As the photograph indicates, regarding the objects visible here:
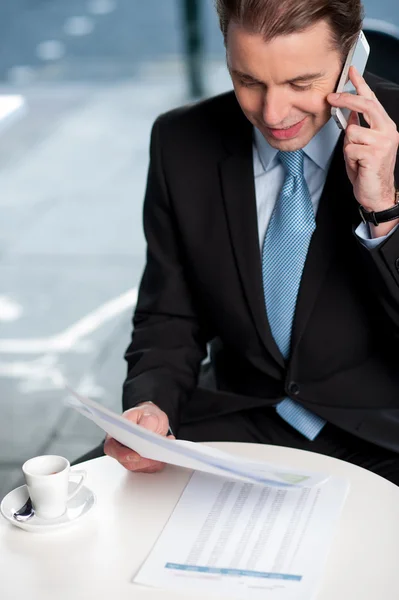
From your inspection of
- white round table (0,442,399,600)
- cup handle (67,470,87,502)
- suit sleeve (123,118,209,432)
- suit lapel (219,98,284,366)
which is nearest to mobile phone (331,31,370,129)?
suit lapel (219,98,284,366)

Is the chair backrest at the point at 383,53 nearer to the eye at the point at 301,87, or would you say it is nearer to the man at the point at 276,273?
the man at the point at 276,273

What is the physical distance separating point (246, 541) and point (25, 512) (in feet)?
1.16

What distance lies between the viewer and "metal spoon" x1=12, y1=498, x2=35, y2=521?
4.89ft

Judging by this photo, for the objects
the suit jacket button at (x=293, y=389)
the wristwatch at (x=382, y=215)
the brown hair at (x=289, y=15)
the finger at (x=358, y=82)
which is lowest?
the suit jacket button at (x=293, y=389)

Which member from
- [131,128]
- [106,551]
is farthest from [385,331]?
[131,128]

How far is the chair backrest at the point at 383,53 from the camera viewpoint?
227cm

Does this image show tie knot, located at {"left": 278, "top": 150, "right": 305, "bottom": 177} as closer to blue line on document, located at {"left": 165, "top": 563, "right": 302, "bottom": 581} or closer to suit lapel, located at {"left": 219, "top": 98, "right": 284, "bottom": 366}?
suit lapel, located at {"left": 219, "top": 98, "right": 284, "bottom": 366}

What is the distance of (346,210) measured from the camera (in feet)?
6.19

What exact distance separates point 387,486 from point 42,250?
337 centimetres

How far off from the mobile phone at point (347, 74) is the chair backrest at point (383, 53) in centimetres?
55

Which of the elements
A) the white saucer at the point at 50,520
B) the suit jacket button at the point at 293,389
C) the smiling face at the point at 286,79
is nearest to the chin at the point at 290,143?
the smiling face at the point at 286,79

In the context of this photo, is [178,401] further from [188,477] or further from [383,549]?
[383,549]

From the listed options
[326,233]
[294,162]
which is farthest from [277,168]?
[326,233]

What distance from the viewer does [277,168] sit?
1953 millimetres
